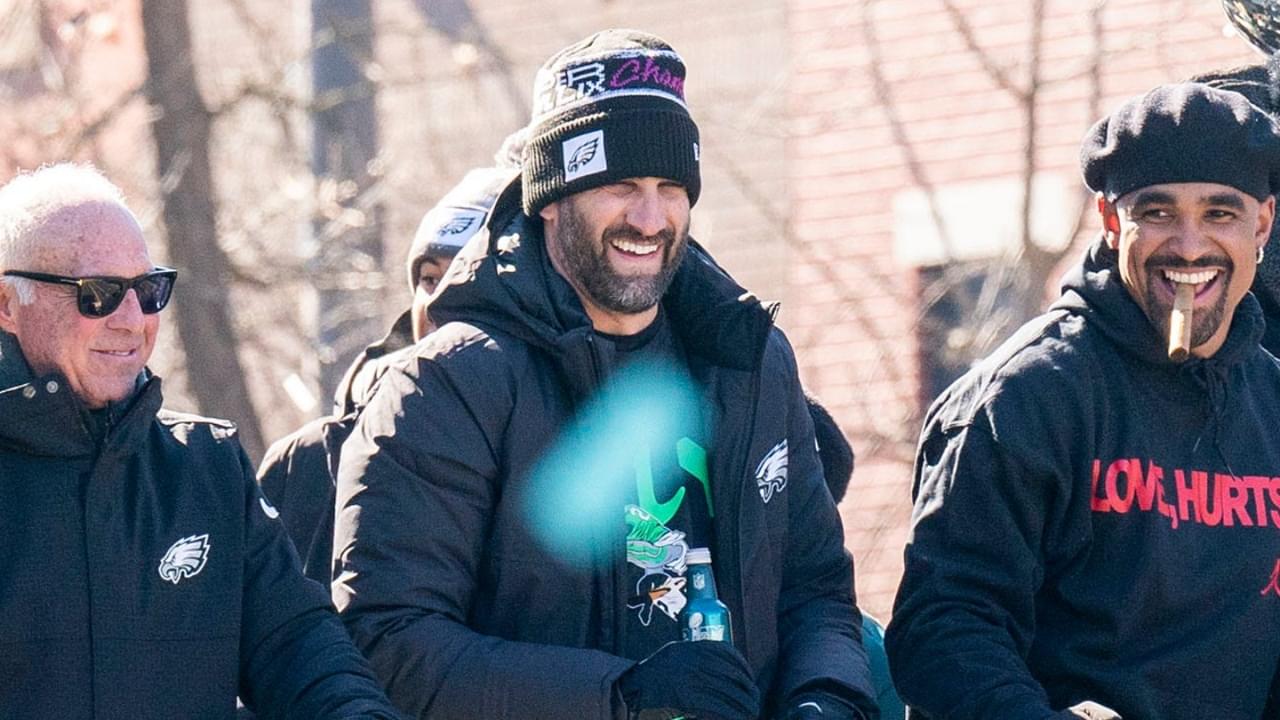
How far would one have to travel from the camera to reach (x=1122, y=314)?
5.16m

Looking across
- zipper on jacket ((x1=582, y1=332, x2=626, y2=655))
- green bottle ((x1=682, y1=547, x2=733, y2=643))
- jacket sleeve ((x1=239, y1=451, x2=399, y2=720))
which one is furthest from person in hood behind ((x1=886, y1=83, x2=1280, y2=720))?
jacket sleeve ((x1=239, y1=451, x2=399, y2=720))

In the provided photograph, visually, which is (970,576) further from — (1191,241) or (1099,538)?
(1191,241)

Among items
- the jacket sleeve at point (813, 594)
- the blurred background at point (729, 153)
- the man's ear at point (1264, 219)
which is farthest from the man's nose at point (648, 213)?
the blurred background at point (729, 153)

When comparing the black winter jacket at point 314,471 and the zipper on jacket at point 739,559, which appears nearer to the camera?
the zipper on jacket at point 739,559

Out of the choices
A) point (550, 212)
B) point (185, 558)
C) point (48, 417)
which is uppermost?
point (550, 212)

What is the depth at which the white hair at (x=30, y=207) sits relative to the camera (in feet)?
15.5

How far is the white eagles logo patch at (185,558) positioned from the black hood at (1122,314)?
198cm

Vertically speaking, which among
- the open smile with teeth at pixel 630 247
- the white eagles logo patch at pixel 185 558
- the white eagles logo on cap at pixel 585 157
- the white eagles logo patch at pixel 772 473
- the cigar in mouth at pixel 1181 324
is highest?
the white eagles logo on cap at pixel 585 157

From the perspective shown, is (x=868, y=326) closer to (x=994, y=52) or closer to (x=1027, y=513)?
(x=994, y=52)

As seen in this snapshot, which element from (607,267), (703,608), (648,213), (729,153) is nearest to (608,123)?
(648,213)

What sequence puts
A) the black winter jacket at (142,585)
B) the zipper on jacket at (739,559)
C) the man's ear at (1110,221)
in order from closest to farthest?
1. the black winter jacket at (142,585)
2. the zipper on jacket at (739,559)
3. the man's ear at (1110,221)

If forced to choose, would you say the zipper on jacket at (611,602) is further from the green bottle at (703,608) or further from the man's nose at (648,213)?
the man's nose at (648,213)

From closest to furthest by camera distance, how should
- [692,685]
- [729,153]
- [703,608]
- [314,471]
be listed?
[692,685]
[703,608]
[314,471]
[729,153]

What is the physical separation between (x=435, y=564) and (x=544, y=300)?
25.2 inches
